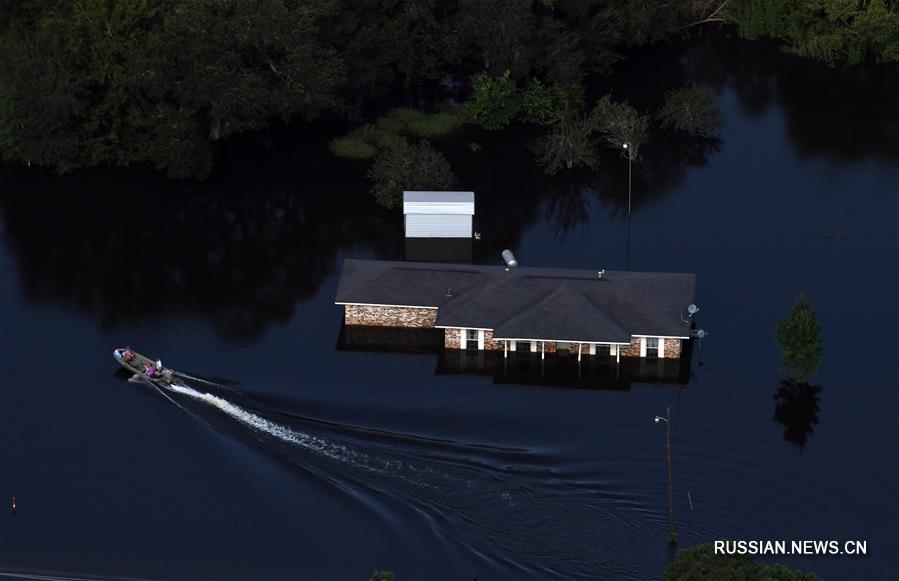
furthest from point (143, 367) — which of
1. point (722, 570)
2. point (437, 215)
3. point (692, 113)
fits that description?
point (692, 113)

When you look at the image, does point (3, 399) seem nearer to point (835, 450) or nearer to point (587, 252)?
point (587, 252)

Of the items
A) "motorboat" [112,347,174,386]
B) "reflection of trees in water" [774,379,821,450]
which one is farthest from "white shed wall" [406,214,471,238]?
"reflection of trees in water" [774,379,821,450]

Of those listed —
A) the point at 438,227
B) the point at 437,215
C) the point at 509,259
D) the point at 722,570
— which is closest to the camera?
the point at 722,570

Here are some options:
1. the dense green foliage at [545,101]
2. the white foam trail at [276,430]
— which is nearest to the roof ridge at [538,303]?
the white foam trail at [276,430]

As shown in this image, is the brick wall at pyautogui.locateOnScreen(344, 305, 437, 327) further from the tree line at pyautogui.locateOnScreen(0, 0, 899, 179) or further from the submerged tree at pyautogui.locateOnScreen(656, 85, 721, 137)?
the submerged tree at pyautogui.locateOnScreen(656, 85, 721, 137)

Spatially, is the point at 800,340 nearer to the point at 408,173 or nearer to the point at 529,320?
the point at 529,320

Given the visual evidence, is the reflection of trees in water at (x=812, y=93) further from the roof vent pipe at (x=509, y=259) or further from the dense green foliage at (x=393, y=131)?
the roof vent pipe at (x=509, y=259)
